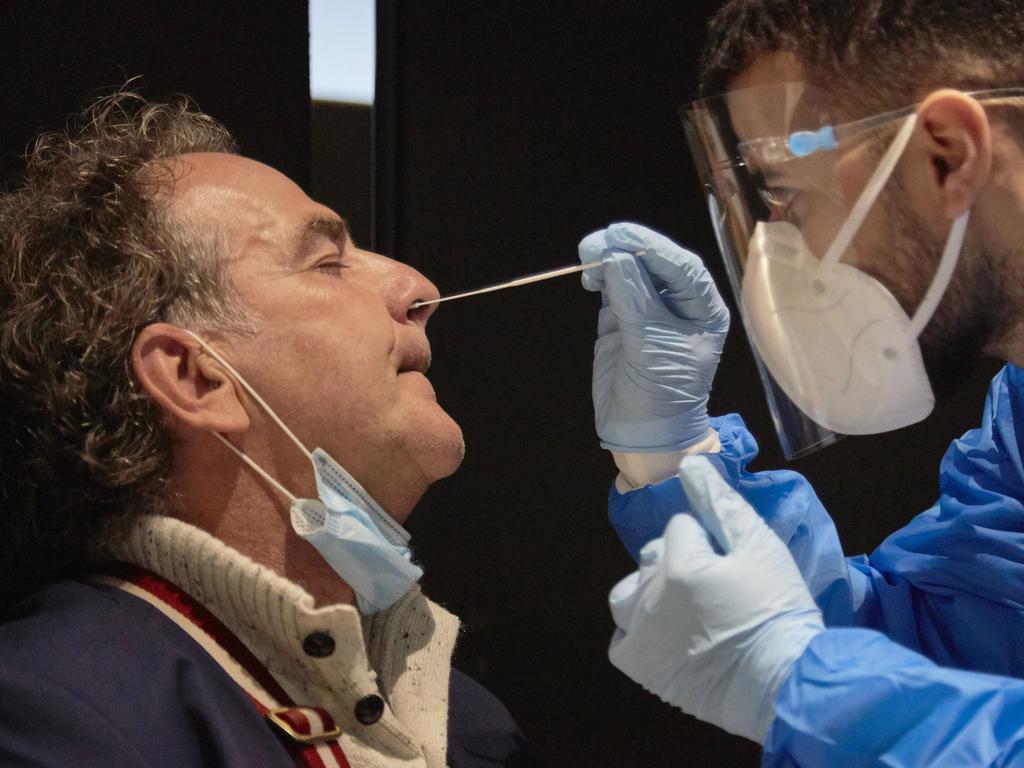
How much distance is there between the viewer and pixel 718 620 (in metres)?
1.14

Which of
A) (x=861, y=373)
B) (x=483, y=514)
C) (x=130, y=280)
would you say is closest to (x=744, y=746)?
(x=483, y=514)

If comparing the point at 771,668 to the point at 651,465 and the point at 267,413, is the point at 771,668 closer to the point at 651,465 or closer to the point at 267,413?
the point at 651,465

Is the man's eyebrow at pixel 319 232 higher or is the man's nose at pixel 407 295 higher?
the man's eyebrow at pixel 319 232

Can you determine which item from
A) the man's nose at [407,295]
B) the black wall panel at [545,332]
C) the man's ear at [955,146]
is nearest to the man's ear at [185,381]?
Result: the man's nose at [407,295]

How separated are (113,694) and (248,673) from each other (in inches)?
6.9

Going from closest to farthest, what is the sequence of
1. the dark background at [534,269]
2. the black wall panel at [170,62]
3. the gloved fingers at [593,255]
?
the gloved fingers at [593,255], the black wall panel at [170,62], the dark background at [534,269]

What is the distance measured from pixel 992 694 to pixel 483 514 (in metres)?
1.12

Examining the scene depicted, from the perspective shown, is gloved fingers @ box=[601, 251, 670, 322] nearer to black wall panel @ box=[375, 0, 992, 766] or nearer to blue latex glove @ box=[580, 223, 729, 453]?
blue latex glove @ box=[580, 223, 729, 453]

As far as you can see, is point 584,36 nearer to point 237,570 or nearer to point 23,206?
point 23,206

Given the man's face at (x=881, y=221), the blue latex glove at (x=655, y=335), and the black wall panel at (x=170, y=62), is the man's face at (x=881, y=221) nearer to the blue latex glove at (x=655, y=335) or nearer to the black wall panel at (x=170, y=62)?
the blue latex glove at (x=655, y=335)

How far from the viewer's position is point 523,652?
2.06 metres

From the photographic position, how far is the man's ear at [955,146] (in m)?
1.20

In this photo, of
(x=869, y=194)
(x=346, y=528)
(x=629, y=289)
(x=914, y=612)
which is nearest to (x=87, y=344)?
(x=346, y=528)

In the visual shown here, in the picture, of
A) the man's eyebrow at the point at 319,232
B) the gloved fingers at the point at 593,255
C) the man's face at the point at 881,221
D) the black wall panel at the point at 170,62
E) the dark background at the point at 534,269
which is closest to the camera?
the man's face at the point at 881,221
